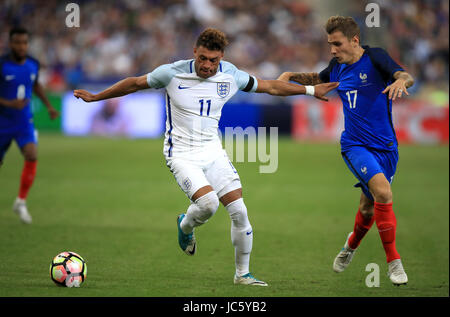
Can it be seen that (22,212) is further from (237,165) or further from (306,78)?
(237,165)

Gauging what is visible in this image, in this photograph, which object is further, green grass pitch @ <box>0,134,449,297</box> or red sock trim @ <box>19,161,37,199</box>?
red sock trim @ <box>19,161,37,199</box>

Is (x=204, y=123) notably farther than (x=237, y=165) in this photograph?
No

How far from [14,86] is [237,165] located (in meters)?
9.56

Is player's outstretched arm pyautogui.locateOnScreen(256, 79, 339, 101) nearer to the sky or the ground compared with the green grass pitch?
nearer to the sky

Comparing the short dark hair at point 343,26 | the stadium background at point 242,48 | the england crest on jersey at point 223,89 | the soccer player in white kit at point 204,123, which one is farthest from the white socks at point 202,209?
the stadium background at point 242,48

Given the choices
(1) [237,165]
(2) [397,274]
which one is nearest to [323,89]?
(2) [397,274]

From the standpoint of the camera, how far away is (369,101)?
6906 mm

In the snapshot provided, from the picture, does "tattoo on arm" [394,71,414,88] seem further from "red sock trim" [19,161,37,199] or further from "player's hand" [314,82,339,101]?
"red sock trim" [19,161,37,199]

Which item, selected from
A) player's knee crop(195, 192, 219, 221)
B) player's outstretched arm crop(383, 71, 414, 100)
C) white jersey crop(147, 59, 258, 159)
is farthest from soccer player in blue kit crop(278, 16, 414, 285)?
player's knee crop(195, 192, 219, 221)

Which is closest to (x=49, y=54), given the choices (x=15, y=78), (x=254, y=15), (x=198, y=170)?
(x=254, y=15)

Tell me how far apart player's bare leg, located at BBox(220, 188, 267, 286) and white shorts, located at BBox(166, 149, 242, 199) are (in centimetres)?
10

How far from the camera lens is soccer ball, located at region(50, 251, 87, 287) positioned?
20.1ft

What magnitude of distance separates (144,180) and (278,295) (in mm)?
9535

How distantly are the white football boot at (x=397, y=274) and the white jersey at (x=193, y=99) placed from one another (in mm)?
2197
